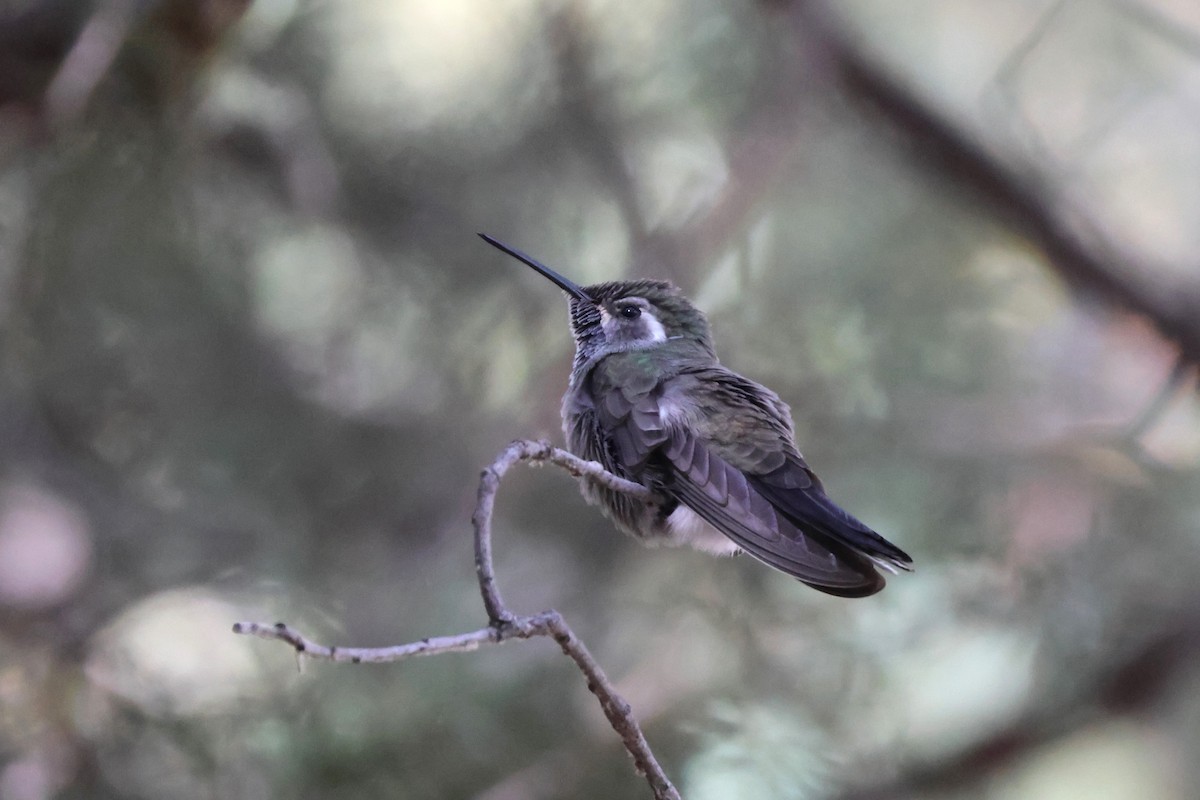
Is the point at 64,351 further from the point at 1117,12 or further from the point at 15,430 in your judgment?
the point at 1117,12

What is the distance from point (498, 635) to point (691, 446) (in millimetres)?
1057

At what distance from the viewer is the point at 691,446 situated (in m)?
2.10

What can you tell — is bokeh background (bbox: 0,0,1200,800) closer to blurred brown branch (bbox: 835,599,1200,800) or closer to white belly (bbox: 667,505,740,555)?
blurred brown branch (bbox: 835,599,1200,800)

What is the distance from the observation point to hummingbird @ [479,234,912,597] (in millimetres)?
1729

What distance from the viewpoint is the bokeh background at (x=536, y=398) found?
88.6 inches

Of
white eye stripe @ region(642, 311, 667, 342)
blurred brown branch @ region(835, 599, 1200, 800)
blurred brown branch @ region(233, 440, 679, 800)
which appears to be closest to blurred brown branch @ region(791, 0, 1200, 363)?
blurred brown branch @ region(835, 599, 1200, 800)

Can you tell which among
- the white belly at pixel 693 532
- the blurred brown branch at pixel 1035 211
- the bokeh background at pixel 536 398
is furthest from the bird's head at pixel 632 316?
the blurred brown branch at pixel 1035 211

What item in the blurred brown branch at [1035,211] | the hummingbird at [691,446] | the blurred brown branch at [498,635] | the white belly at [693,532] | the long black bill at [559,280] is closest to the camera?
the blurred brown branch at [498,635]

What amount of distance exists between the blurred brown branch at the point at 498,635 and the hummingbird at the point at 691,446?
458 mm

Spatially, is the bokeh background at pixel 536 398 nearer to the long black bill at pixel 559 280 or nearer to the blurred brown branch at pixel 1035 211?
the blurred brown branch at pixel 1035 211

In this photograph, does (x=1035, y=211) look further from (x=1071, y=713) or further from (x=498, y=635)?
(x=498, y=635)

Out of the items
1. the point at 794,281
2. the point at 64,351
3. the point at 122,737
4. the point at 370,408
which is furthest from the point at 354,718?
Answer: the point at 794,281

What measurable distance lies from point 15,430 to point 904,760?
210 centimetres

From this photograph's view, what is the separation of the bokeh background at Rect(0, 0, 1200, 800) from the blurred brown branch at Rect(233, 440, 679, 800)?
3.01 ft
